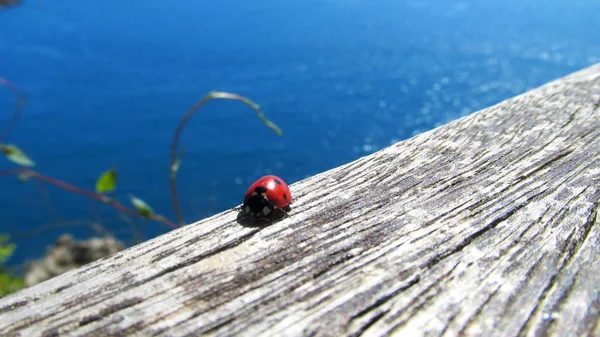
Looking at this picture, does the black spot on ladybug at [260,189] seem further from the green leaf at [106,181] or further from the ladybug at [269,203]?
the green leaf at [106,181]

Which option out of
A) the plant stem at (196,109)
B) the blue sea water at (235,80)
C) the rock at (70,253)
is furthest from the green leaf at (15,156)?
the rock at (70,253)

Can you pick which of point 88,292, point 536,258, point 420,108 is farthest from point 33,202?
point 536,258

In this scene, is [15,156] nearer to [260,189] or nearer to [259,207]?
Result: [260,189]

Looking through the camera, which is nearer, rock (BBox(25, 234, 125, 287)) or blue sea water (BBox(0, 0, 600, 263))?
rock (BBox(25, 234, 125, 287))

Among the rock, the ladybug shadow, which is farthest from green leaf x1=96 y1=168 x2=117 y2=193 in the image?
the rock

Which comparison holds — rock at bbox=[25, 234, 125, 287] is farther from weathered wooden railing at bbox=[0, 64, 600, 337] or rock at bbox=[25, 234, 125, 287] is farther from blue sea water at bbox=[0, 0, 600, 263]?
weathered wooden railing at bbox=[0, 64, 600, 337]
